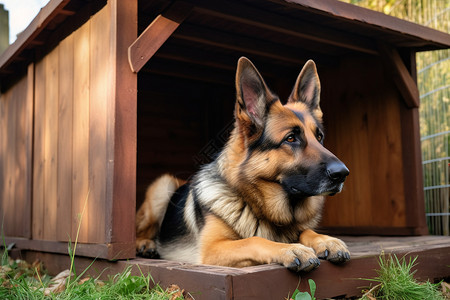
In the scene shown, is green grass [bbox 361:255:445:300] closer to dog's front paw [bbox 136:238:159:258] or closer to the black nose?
the black nose

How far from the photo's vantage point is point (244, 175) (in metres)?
3.20

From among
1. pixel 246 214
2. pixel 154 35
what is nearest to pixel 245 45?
pixel 154 35

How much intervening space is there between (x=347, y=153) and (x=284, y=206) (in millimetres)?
3145

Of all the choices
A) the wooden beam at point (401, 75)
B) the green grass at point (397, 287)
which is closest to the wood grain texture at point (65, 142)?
the green grass at point (397, 287)

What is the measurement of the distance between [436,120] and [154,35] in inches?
176

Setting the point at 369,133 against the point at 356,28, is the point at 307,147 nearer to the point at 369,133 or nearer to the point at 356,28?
the point at 356,28

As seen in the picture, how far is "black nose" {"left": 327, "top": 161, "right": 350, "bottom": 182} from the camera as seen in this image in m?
2.78

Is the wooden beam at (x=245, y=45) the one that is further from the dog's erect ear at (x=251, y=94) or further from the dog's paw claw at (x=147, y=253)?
the dog's paw claw at (x=147, y=253)

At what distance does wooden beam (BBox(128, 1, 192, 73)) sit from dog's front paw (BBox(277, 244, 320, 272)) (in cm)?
182

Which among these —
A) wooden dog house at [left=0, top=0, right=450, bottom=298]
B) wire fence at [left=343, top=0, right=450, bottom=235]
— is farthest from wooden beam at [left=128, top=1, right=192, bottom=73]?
wire fence at [left=343, top=0, right=450, bottom=235]

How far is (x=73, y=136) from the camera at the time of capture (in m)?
4.09

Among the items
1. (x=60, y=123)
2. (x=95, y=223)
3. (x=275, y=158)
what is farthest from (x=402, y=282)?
(x=60, y=123)

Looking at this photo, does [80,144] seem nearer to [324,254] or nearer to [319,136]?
[319,136]

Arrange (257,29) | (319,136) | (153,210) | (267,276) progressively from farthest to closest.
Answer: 1. (257,29)
2. (153,210)
3. (319,136)
4. (267,276)
